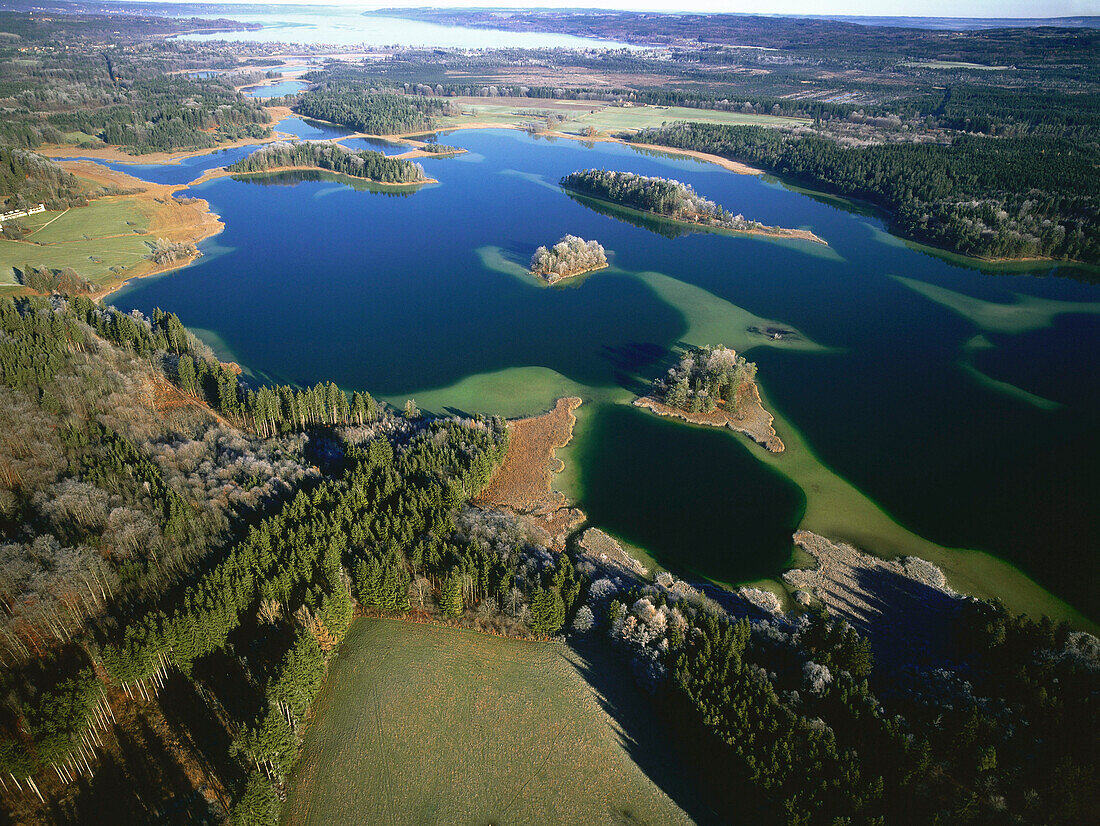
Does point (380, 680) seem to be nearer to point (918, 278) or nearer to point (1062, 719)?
point (1062, 719)

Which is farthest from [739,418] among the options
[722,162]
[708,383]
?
[722,162]

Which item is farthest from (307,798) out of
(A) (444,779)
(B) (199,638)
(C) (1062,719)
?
(C) (1062,719)

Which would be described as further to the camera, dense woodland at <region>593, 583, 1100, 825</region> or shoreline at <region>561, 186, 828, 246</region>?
shoreline at <region>561, 186, 828, 246</region>

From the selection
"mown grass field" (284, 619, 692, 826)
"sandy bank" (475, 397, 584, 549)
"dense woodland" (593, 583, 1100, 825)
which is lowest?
"sandy bank" (475, 397, 584, 549)

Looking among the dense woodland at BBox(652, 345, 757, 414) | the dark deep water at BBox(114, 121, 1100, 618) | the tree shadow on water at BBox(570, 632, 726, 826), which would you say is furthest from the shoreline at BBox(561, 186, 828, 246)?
the tree shadow on water at BBox(570, 632, 726, 826)

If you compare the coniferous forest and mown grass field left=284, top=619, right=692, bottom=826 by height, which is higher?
the coniferous forest

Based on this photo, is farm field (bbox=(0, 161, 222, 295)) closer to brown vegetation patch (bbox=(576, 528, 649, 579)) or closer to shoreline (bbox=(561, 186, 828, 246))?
brown vegetation patch (bbox=(576, 528, 649, 579))

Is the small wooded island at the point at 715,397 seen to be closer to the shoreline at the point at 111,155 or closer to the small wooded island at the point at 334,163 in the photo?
the small wooded island at the point at 334,163
